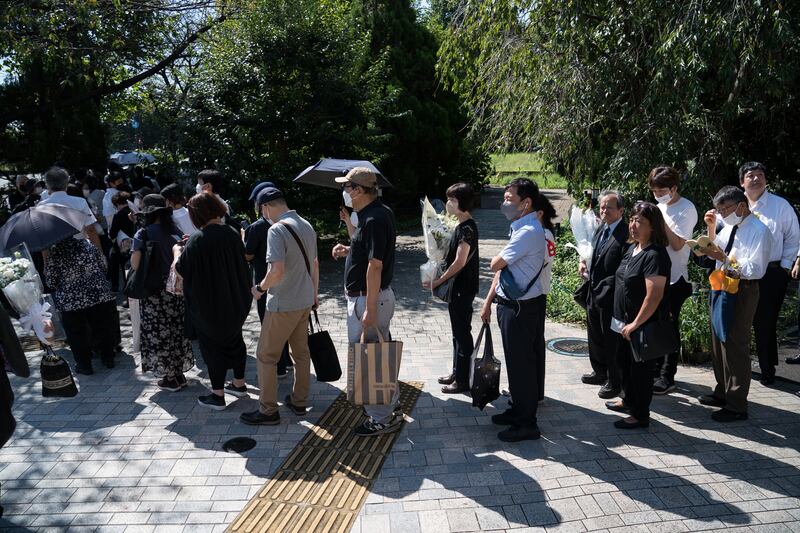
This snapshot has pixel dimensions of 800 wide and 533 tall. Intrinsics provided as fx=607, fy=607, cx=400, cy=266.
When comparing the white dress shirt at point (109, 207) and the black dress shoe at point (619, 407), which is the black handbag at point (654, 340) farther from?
the white dress shirt at point (109, 207)

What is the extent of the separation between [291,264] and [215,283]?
71cm

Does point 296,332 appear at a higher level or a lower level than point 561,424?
higher

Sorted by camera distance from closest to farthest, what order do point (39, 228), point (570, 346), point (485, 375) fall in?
point (485, 375)
point (39, 228)
point (570, 346)

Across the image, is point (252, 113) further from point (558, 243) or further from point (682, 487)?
point (682, 487)

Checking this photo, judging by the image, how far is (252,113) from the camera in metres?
10.1

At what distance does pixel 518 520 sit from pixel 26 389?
4750 millimetres

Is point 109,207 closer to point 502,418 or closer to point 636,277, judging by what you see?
point 502,418

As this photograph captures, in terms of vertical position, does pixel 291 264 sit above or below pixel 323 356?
above

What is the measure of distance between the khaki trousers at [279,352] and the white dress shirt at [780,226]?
4215 millimetres

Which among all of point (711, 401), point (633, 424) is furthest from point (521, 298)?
point (711, 401)

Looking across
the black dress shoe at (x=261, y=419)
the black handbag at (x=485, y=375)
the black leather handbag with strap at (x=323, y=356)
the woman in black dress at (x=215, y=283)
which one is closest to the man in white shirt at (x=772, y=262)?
the black handbag at (x=485, y=375)

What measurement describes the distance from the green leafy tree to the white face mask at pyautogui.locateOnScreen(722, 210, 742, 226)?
2.24 m

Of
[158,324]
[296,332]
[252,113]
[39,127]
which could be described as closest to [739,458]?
[296,332]

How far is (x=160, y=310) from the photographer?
18.2ft
